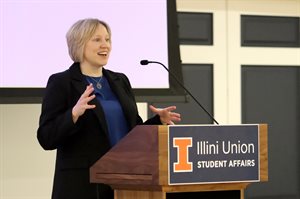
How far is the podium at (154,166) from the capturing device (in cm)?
181

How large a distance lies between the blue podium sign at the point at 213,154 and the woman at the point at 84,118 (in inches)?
12.7

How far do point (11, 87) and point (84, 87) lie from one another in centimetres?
106

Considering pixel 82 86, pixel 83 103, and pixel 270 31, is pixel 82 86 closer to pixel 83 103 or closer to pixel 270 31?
pixel 83 103

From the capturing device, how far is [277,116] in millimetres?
4816

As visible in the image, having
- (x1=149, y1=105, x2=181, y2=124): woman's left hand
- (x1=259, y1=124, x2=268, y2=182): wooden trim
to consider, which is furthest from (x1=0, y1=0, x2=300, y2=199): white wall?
(x1=259, y1=124, x2=268, y2=182): wooden trim

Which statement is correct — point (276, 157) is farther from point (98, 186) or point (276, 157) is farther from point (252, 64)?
point (98, 186)

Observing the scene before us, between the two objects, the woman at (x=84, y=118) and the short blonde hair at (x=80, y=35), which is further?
the short blonde hair at (x=80, y=35)

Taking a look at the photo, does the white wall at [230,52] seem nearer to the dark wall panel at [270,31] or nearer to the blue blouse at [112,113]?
the dark wall panel at [270,31]

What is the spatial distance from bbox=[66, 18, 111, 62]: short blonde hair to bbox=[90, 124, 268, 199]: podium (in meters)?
0.52

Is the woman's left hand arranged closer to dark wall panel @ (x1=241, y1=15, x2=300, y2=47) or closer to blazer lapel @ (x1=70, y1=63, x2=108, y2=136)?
blazer lapel @ (x1=70, y1=63, x2=108, y2=136)

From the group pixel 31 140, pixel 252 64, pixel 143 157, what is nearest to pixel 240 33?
pixel 252 64

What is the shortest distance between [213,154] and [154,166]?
18 cm

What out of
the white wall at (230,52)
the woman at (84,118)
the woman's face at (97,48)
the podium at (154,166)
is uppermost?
the white wall at (230,52)

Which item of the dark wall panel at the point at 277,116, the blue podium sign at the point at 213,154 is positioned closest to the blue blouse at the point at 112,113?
the blue podium sign at the point at 213,154
